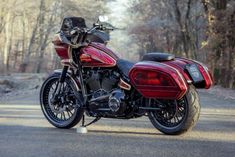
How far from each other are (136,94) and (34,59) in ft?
207

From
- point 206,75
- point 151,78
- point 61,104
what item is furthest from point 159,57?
point 61,104

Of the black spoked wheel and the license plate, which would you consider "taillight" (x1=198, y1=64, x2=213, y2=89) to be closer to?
the license plate

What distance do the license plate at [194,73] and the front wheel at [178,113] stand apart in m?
0.14

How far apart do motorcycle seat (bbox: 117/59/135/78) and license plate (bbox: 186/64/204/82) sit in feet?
2.63

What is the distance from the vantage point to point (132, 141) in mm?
6422

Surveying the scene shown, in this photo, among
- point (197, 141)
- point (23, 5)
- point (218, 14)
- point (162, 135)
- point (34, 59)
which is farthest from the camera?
point (34, 59)

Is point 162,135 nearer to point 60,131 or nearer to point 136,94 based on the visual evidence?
point 136,94

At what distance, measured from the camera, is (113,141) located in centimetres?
642

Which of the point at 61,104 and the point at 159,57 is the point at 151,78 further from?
the point at 61,104

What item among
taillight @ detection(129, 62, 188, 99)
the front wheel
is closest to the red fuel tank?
taillight @ detection(129, 62, 188, 99)

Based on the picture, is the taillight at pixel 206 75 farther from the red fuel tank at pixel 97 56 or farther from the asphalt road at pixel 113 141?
the red fuel tank at pixel 97 56

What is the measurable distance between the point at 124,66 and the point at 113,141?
46.2 inches

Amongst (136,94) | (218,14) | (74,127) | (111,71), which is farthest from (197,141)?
(218,14)

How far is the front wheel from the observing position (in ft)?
21.9
